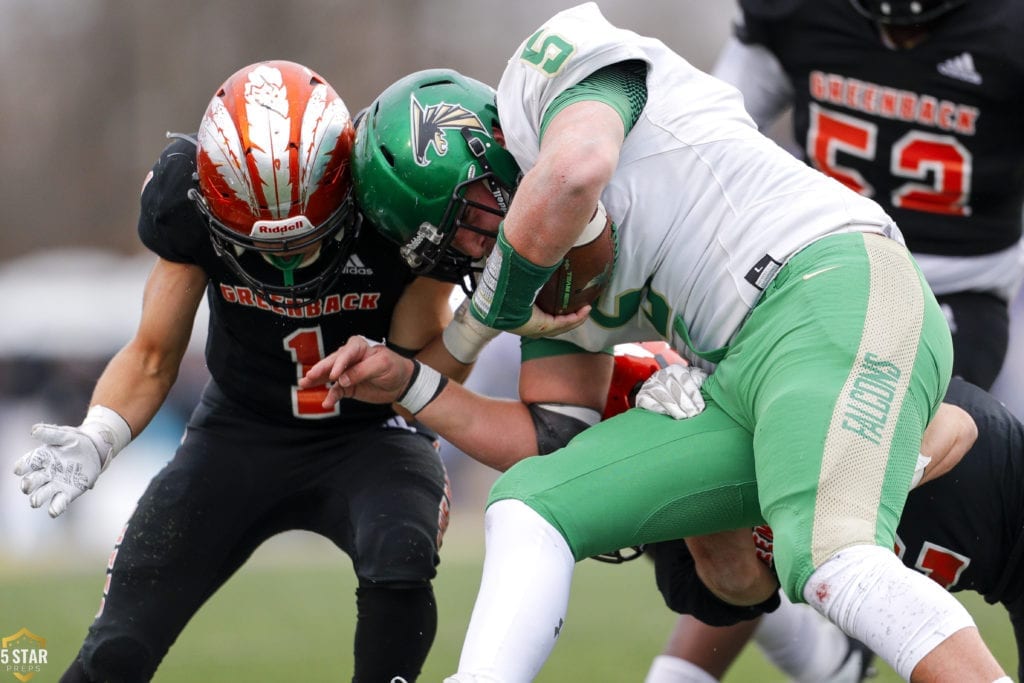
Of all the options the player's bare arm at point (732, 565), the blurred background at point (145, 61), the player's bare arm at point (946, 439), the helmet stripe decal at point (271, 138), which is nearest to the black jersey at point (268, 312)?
the helmet stripe decal at point (271, 138)

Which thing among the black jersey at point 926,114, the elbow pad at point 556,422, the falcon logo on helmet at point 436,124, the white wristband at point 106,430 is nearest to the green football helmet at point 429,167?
the falcon logo on helmet at point 436,124

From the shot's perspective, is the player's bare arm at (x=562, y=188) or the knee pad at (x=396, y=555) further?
the knee pad at (x=396, y=555)

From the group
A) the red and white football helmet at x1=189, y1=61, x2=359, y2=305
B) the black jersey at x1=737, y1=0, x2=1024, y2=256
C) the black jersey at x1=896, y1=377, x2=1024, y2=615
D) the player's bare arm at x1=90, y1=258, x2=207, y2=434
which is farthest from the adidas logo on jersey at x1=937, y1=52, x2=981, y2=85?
the player's bare arm at x1=90, y1=258, x2=207, y2=434

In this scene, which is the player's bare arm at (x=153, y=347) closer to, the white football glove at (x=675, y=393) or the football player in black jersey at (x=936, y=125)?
the white football glove at (x=675, y=393)

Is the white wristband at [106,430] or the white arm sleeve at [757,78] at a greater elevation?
the white arm sleeve at [757,78]

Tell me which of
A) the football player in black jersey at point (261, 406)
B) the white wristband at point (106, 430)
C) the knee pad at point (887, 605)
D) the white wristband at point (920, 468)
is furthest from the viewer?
the white wristband at point (106, 430)

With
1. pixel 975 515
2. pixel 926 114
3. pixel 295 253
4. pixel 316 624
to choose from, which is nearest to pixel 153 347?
pixel 295 253

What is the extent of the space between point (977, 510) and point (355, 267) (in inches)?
61.4

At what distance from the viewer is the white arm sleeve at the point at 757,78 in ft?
14.3

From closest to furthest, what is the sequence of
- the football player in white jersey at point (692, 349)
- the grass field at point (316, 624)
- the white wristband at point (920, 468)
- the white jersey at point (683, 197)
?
the football player in white jersey at point (692, 349) < the white wristband at point (920, 468) < the white jersey at point (683, 197) < the grass field at point (316, 624)

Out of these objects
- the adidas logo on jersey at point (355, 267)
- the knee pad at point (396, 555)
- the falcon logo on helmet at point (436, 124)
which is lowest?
the knee pad at point (396, 555)

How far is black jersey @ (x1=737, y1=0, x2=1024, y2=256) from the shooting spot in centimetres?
392

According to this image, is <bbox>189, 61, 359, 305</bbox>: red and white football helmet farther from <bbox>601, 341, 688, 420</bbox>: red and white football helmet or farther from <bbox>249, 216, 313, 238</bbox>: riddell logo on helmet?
<bbox>601, 341, 688, 420</bbox>: red and white football helmet

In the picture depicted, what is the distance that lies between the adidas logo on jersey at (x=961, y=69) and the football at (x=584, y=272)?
4.72 feet
